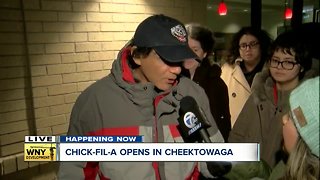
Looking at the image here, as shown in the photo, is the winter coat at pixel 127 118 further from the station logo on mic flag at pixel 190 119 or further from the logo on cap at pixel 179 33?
the logo on cap at pixel 179 33

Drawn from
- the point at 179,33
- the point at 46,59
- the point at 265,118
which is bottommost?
the point at 265,118

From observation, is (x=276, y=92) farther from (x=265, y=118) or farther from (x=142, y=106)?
(x=142, y=106)

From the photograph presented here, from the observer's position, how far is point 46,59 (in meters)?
2.08

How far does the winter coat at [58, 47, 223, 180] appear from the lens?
3.02 ft

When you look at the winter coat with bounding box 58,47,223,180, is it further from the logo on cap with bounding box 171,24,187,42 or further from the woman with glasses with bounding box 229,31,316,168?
the woman with glasses with bounding box 229,31,316,168

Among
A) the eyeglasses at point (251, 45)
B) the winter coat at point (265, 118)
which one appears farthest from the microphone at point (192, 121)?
the eyeglasses at point (251, 45)

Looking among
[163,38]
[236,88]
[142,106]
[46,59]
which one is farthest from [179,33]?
[46,59]

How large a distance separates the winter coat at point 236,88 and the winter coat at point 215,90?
6.2 inches

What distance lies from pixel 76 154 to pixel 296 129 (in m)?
0.70

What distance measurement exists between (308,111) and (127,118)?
53 cm

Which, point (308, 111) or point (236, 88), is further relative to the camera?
point (236, 88)

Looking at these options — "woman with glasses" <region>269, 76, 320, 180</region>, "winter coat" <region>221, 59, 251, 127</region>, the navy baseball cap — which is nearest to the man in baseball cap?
the navy baseball cap

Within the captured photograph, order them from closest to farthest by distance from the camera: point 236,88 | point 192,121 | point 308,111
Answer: point 308,111, point 192,121, point 236,88

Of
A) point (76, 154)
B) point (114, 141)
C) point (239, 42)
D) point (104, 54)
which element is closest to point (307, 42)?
point (239, 42)
